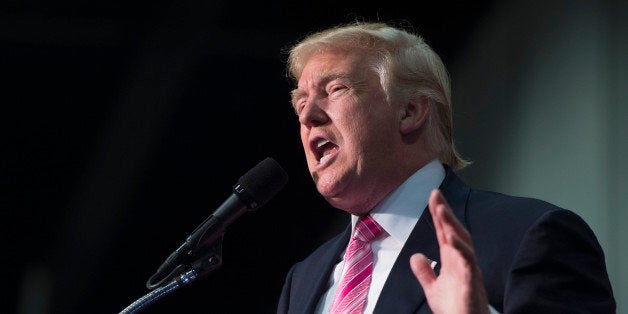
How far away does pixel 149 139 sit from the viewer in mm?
3625

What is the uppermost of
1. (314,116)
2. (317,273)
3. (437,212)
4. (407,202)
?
(314,116)

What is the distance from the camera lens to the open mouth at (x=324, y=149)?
204 cm

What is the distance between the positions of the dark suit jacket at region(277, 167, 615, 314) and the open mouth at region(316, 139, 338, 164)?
0.31 m

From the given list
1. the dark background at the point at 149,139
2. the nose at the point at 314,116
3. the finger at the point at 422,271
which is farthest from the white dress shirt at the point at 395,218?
the dark background at the point at 149,139

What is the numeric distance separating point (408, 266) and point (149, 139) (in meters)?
2.09

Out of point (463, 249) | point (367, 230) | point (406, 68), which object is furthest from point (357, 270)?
point (463, 249)

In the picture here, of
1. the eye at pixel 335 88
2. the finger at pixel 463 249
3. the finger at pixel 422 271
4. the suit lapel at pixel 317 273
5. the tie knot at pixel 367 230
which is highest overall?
the eye at pixel 335 88

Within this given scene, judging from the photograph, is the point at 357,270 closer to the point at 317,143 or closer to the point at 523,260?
the point at 317,143

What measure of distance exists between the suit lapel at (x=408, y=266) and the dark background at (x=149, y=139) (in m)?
1.62

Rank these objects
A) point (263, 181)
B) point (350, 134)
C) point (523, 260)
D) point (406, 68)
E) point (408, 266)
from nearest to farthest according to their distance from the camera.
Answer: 1. point (523, 260)
2. point (408, 266)
3. point (263, 181)
4. point (350, 134)
5. point (406, 68)

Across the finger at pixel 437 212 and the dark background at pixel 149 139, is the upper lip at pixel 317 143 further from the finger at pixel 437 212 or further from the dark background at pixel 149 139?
the dark background at pixel 149 139

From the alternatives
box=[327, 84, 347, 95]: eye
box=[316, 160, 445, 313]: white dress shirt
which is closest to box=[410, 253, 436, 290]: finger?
box=[316, 160, 445, 313]: white dress shirt

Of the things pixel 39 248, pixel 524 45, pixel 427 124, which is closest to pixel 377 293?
pixel 427 124

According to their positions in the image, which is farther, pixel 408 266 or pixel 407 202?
pixel 407 202
